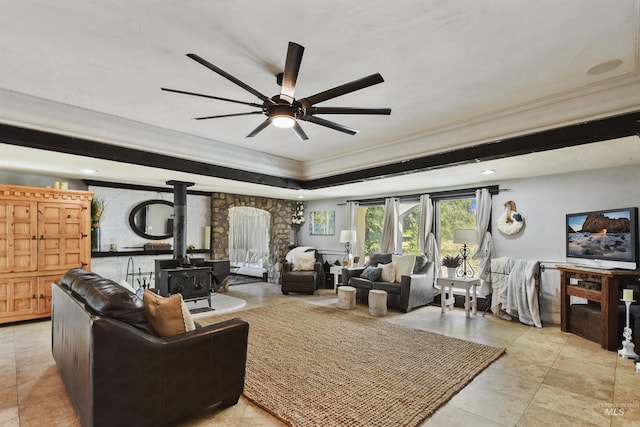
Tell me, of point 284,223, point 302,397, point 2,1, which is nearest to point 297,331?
point 302,397

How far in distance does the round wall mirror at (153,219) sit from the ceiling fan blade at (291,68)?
17.2 ft

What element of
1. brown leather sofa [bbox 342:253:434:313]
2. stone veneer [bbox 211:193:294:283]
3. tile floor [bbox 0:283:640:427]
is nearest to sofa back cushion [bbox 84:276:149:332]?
tile floor [bbox 0:283:640:427]

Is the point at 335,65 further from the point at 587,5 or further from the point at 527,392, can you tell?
the point at 527,392

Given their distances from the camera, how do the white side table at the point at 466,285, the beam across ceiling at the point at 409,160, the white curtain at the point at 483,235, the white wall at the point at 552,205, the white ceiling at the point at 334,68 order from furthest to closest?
the white curtain at the point at 483,235 < the white side table at the point at 466,285 < the white wall at the point at 552,205 < the beam across ceiling at the point at 409,160 < the white ceiling at the point at 334,68

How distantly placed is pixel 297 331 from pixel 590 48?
406cm

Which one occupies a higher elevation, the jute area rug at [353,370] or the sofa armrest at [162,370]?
the sofa armrest at [162,370]

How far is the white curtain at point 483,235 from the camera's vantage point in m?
5.55

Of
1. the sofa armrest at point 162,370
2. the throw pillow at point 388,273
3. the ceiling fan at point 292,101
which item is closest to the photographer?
the sofa armrest at point 162,370

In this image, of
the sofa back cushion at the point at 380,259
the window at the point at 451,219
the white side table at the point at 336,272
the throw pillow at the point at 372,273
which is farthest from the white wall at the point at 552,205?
the white side table at the point at 336,272

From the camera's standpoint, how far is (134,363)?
1.96 metres

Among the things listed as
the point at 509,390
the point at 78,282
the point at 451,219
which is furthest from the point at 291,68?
the point at 451,219

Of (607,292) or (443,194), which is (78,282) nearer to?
(607,292)

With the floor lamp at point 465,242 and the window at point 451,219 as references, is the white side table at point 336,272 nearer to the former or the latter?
the window at point 451,219

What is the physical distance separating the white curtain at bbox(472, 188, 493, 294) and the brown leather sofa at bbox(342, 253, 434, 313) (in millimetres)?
851
